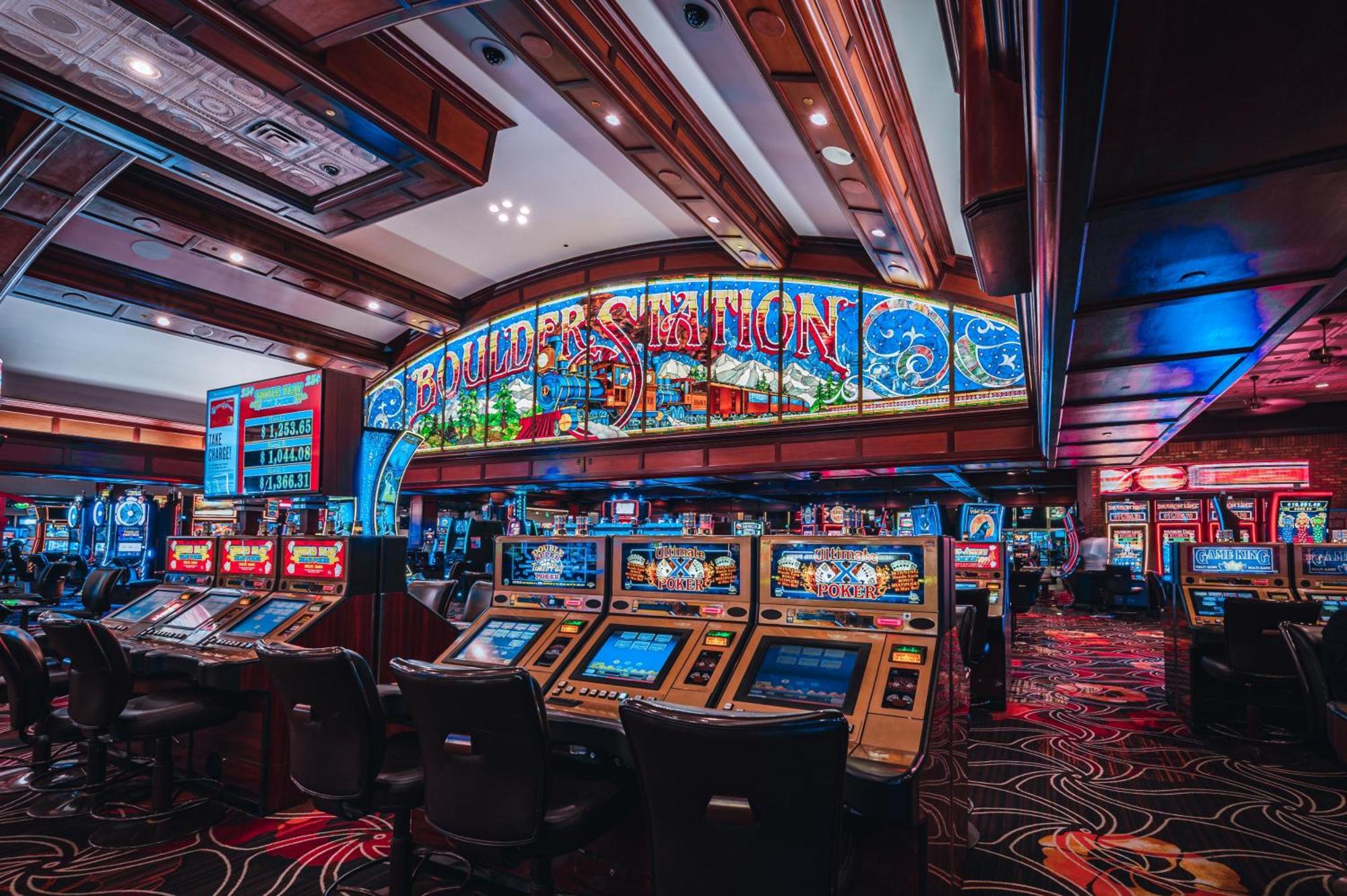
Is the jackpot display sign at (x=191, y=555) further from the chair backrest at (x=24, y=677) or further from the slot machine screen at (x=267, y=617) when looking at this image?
the chair backrest at (x=24, y=677)

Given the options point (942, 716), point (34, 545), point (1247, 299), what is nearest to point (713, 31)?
point (1247, 299)

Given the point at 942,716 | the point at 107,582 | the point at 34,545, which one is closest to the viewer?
the point at 942,716

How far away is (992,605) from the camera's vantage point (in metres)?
5.23

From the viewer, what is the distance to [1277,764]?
3.95 metres

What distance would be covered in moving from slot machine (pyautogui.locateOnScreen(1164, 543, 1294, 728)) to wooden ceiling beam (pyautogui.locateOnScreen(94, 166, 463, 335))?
27.2 feet

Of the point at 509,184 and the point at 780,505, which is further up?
the point at 509,184

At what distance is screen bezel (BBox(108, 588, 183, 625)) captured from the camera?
4043mm

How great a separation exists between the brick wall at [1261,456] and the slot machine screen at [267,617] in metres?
12.7

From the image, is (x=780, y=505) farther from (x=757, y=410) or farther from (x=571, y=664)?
(x=571, y=664)

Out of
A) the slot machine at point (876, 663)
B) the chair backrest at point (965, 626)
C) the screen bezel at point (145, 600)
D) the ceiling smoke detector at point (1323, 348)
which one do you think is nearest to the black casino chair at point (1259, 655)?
the chair backrest at point (965, 626)

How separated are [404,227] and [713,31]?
17.5 feet

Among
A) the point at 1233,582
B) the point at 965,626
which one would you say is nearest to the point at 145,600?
the point at 965,626

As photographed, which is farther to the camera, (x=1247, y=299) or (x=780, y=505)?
(x=780, y=505)

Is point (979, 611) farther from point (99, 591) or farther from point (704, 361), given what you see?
point (99, 591)
